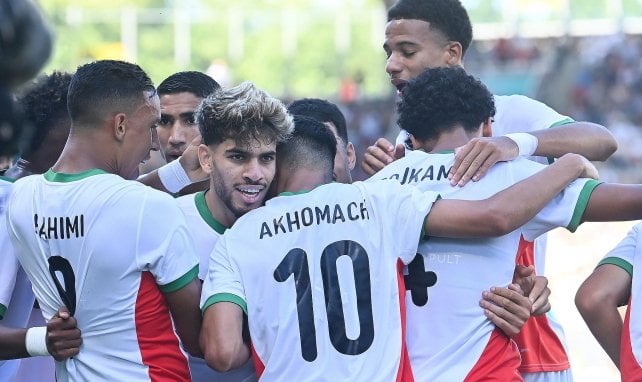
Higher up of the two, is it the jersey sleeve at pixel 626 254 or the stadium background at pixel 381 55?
the stadium background at pixel 381 55

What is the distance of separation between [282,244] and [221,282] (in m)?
0.28

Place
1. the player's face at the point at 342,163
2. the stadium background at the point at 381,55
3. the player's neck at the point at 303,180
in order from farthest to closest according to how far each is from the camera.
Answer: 1. the stadium background at the point at 381,55
2. the player's face at the point at 342,163
3. the player's neck at the point at 303,180

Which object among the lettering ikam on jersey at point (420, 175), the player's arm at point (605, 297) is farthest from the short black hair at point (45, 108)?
the player's arm at point (605, 297)

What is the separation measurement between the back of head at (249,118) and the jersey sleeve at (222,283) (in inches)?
18.8

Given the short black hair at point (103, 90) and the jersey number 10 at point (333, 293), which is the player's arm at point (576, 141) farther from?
the short black hair at point (103, 90)

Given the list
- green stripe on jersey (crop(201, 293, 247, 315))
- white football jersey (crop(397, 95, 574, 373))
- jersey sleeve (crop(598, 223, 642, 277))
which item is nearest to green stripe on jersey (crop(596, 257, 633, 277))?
jersey sleeve (crop(598, 223, 642, 277))

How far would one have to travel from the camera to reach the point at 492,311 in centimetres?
430

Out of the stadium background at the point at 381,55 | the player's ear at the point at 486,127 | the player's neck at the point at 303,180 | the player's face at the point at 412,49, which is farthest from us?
the stadium background at the point at 381,55

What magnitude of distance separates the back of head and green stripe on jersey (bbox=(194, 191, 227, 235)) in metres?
0.33

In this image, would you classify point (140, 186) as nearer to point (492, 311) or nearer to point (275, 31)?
point (492, 311)

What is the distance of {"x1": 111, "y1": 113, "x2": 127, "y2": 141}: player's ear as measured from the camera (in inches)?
171

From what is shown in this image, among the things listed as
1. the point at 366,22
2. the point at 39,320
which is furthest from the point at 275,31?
the point at 39,320

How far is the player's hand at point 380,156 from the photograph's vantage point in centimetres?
507

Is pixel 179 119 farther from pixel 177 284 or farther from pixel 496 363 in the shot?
pixel 496 363
